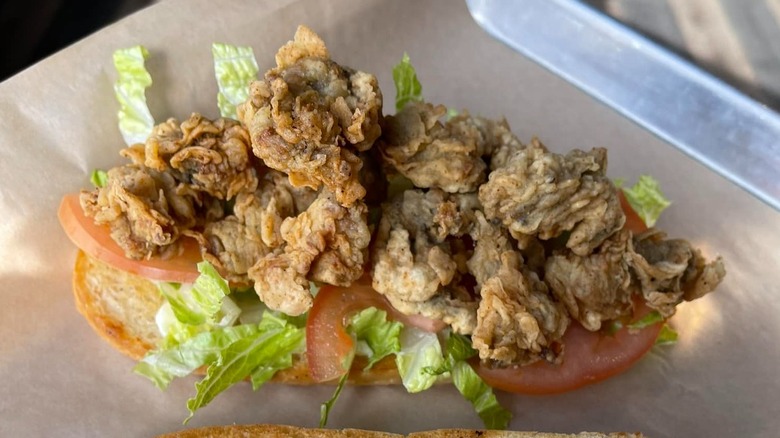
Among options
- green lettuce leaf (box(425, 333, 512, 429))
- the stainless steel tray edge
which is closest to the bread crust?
green lettuce leaf (box(425, 333, 512, 429))

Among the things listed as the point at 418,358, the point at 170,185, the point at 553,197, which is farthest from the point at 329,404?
the point at 553,197

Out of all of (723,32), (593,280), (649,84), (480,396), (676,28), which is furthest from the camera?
(723,32)

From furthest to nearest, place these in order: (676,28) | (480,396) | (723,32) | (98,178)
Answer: (723,32) < (676,28) < (98,178) < (480,396)

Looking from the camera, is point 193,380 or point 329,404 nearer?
point 329,404

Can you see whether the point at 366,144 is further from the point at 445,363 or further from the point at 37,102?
the point at 37,102

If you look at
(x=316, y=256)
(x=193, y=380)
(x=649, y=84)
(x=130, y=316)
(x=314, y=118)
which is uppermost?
(x=314, y=118)

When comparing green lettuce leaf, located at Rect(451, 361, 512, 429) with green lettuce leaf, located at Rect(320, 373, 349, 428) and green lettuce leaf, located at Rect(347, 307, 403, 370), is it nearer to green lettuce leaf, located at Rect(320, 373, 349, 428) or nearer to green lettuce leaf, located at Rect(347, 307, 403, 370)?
green lettuce leaf, located at Rect(347, 307, 403, 370)

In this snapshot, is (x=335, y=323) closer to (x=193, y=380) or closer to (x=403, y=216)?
(x=403, y=216)

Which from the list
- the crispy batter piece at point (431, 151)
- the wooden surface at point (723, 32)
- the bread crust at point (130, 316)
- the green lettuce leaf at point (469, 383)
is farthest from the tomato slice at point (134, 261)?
the wooden surface at point (723, 32)
